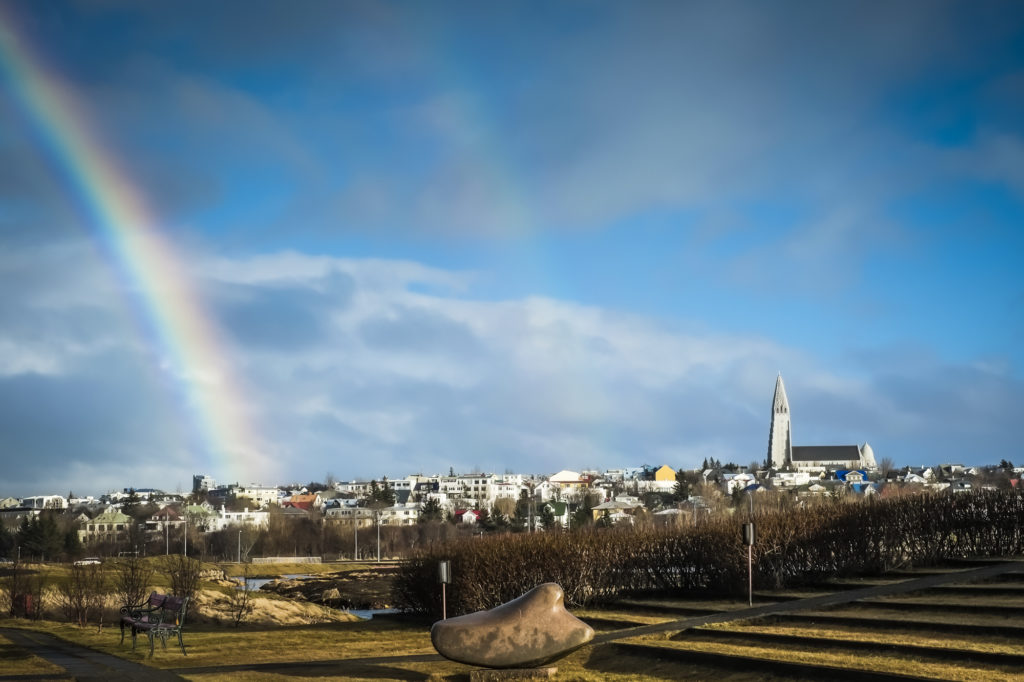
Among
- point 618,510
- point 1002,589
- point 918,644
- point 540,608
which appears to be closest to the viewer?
point 540,608

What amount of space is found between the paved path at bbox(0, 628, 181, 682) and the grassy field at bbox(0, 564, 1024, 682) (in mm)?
421

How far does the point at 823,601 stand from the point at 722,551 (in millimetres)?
8336

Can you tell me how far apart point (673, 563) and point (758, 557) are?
3604 millimetres

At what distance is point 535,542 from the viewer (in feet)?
124

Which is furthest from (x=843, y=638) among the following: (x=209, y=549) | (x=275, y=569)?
(x=209, y=549)

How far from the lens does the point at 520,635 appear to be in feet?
55.9

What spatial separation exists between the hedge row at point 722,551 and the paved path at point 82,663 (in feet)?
50.2

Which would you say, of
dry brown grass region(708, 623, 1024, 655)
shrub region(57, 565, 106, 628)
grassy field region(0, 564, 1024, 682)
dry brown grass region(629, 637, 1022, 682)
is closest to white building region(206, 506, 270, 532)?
shrub region(57, 565, 106, 628)

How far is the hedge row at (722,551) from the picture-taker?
34.7 metres

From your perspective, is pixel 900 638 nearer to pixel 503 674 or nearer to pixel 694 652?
pixel 694 652

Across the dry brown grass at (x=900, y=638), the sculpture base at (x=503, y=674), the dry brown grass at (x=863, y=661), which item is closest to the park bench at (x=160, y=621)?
the sculpture base at (x=503, y=674)

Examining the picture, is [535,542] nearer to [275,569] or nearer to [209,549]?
[275,569]

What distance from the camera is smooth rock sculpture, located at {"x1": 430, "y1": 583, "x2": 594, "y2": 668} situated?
1689 cm

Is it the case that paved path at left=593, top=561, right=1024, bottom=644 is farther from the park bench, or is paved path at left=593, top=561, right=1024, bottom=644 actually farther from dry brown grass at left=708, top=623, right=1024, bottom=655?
the park bench
